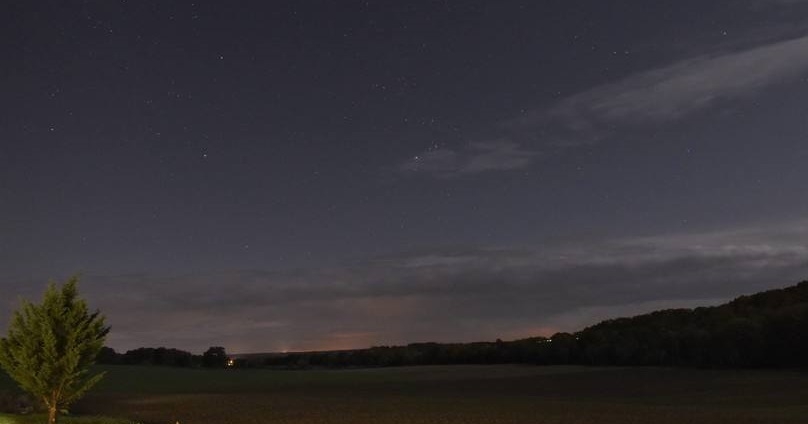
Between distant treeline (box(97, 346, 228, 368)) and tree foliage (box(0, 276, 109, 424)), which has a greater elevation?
distant treeline (box(97, 346, 228, 368))

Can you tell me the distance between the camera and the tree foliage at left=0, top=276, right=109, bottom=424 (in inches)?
1350

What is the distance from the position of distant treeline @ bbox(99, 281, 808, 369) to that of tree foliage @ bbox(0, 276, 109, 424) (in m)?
74.5

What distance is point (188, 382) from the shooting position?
308 feet

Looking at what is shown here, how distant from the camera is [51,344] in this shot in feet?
112

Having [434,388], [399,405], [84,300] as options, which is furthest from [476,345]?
[84,300]

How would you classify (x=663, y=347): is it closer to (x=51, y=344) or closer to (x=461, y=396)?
(x=461, y=396)

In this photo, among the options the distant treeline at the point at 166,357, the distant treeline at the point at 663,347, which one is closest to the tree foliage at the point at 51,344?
the distant treeline at the point at 663,347

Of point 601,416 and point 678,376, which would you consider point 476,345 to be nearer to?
point 678,376

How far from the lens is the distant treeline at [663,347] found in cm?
9012

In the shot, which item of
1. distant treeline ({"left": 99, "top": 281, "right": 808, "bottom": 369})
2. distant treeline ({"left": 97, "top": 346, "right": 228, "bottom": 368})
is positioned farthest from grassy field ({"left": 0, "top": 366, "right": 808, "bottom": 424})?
distant treeline ({"left": 97, "top": 346, "right": 228, "bottom": 368})

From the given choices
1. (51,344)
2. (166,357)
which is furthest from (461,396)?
(166,357)

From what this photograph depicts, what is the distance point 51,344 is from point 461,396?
39148 mm

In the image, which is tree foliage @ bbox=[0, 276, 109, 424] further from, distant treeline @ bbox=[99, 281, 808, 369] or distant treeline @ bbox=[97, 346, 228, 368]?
distant treeline @ bbox=[97, 346, 228, 368]

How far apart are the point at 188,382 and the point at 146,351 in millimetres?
64498
